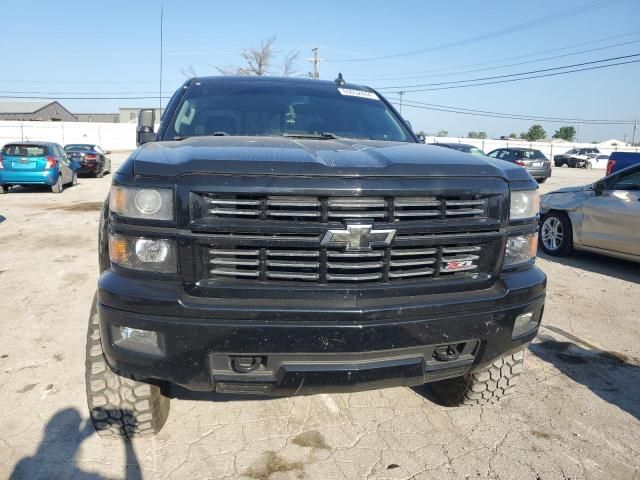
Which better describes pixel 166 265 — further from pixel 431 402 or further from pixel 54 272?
pixel 54 272

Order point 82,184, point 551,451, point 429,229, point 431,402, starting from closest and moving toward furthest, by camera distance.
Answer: point 429,229 < point 551,451 < point 431,402 < point 82,184

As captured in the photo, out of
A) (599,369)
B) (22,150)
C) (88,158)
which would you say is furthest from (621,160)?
(88,158)

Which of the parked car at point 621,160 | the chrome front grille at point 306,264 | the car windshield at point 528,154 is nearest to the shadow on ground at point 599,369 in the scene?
the chrome front grille at point 306,264

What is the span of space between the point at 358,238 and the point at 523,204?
0.93 meters

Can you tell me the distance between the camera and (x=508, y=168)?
2.48 m

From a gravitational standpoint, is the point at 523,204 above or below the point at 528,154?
below

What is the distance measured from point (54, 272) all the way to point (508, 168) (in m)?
5.39

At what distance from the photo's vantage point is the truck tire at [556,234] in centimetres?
717

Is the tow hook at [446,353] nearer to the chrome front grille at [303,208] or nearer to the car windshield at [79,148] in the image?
the chrome front grille at [303,208]

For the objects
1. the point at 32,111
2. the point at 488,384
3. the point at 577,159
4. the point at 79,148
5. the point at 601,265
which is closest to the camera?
the point at 488,384

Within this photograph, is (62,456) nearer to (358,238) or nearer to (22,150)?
(358,238)

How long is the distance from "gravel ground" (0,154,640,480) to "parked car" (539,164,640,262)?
7.96 ft

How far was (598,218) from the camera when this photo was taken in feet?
21.6

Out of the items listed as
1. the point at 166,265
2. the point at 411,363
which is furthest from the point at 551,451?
the point at 166,265
